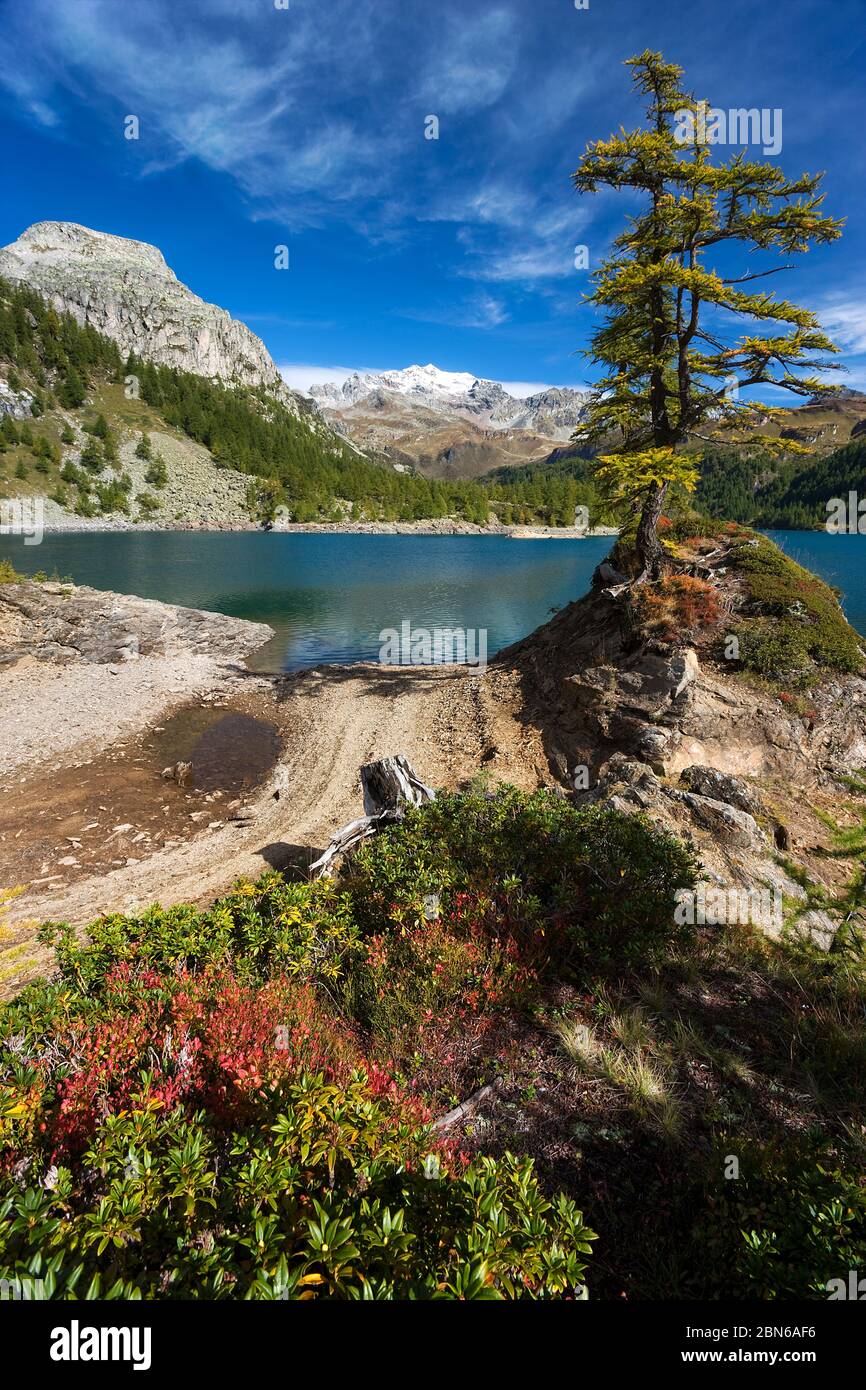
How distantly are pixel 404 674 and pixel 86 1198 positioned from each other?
24999mm

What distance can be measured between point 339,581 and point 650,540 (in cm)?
4834

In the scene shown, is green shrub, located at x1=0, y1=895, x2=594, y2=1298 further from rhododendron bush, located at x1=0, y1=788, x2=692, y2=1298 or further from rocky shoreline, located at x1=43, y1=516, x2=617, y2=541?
rocky shoreline, located at x1=43, y1=516, x2=617, y2=541

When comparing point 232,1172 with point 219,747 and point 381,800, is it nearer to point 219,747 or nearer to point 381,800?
point 381,800

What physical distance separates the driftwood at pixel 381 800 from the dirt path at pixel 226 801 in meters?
2.15

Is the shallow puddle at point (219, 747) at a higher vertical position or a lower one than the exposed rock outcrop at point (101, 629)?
lower

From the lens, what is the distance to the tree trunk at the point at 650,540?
1844 centimetres

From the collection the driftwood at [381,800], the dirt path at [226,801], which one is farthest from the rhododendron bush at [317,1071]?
the dirt path at [226,801]

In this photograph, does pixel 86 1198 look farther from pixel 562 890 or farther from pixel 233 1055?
pixel 562 890

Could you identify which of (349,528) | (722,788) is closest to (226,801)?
(722,788)

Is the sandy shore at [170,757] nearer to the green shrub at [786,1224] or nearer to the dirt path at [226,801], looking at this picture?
the dirt path at [226,801]

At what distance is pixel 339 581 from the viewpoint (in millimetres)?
63125

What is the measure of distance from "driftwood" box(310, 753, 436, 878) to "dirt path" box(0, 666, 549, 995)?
2.15 m

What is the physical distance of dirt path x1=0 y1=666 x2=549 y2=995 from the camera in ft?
38.0
